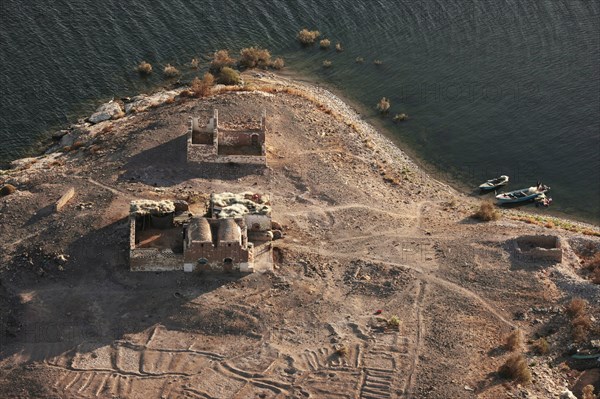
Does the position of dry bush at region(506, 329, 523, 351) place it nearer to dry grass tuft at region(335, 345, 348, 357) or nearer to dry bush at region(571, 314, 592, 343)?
dry bush at region(571, 314, 592, 343)

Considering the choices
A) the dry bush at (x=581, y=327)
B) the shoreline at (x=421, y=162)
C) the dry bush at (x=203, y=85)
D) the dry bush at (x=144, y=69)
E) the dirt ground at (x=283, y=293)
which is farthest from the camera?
the dry bush at (x=144, y=69)

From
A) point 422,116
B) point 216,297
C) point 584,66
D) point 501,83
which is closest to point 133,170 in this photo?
point 216,297

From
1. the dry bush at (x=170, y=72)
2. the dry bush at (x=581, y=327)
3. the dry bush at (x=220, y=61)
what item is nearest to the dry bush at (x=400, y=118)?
the dry bush at (x=220, y=61)

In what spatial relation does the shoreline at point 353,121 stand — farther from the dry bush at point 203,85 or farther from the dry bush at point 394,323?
the dry bush at point 394,323

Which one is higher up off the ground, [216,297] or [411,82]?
[411,82]


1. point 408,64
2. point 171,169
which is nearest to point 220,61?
point 408,64

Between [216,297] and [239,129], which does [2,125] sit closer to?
[239,129]

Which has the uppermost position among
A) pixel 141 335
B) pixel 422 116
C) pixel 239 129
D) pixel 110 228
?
pixel 422 116
